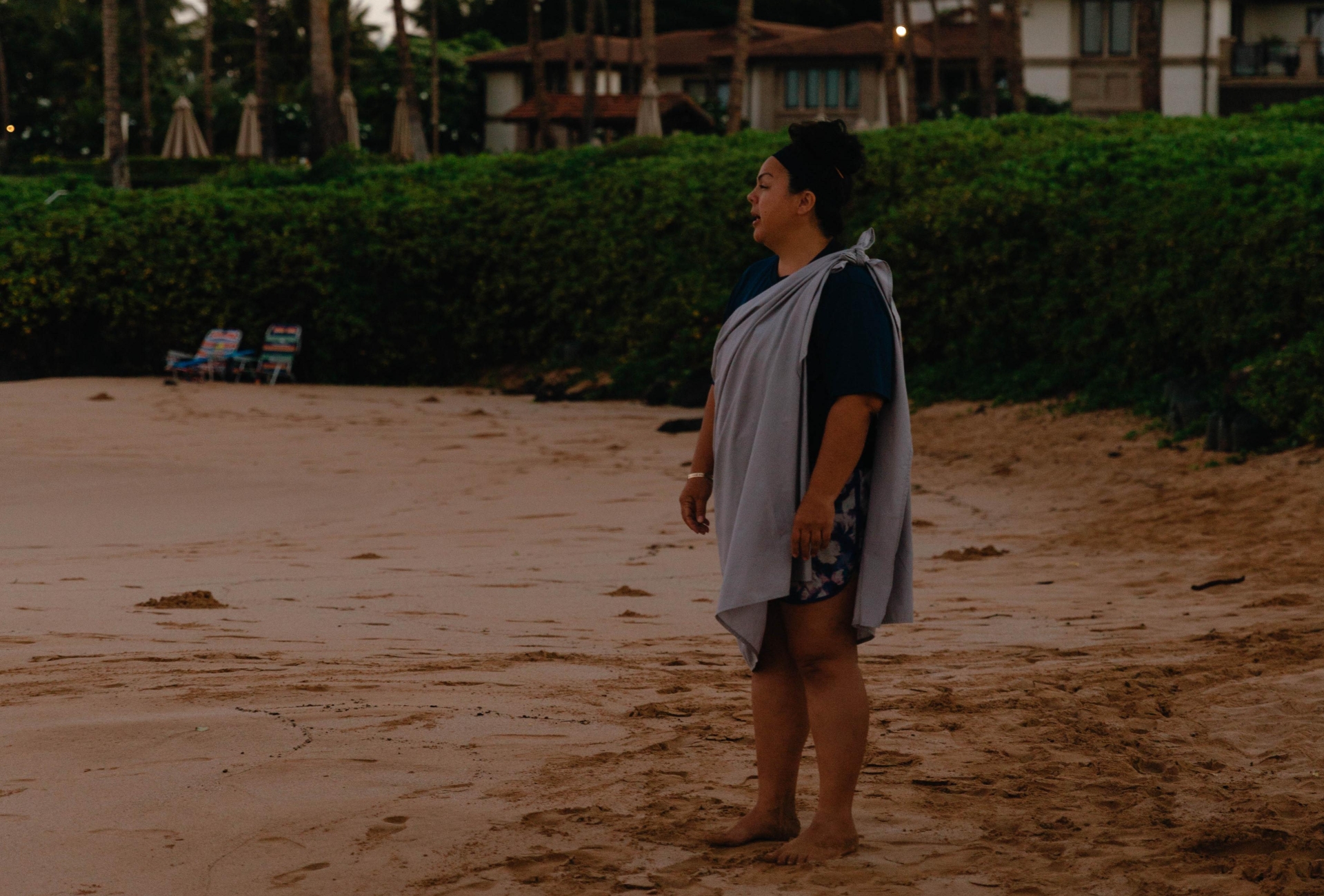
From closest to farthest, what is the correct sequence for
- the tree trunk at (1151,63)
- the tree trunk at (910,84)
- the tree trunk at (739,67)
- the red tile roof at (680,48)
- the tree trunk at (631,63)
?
1. the tree trunk at (1151,63)
2. the tree trunk at (739,67)
3. the tree trunk at (910,84)
4. the red tile roof at (680,48)
5. the tree trunk at (631,63)

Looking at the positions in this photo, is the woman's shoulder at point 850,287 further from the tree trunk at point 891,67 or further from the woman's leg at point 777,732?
the tree trunk at point 891,67

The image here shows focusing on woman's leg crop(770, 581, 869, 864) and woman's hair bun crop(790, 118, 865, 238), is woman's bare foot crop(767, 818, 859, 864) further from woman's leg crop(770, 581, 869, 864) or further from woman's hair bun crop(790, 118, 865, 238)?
woman's hair bun crop(790, 118, 865, 238)

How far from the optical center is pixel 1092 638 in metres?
5.87

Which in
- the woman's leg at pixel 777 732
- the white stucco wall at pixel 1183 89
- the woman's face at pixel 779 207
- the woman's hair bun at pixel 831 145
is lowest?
the woman's leg at pixel 777 732

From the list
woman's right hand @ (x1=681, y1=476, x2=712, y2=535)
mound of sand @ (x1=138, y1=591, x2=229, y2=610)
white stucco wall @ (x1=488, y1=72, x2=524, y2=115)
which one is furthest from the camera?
white stucco wall @ (x1=488, y1=72, x2=524, y2=115)

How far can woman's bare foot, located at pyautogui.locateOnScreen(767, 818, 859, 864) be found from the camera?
3.27 metres

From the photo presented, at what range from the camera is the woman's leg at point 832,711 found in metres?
3.28

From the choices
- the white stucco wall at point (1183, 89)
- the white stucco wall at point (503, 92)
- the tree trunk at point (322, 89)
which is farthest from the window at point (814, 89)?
the tree trunk at point (322, 89)

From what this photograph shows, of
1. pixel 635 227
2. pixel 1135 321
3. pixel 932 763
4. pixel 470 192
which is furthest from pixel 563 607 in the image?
pixel 470 192

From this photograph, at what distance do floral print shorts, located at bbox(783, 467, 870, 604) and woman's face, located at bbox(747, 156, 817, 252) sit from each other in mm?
577

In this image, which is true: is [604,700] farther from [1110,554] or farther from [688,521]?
[1110,554]

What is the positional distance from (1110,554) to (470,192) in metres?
13.9

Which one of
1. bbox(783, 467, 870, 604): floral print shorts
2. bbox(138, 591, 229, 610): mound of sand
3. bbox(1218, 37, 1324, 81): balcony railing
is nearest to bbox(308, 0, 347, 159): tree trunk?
bbox(1218, 37, 1324, 81): balcony railing

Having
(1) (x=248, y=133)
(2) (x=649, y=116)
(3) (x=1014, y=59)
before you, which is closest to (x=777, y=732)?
(2) (x=649, y=116)
